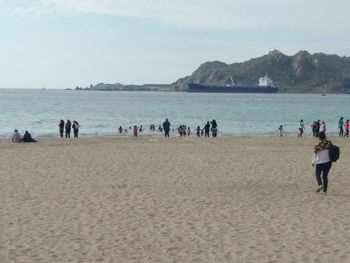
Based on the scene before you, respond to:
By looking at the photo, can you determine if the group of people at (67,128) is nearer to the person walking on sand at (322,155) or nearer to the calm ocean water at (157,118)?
the calm ocean water at (157,118)

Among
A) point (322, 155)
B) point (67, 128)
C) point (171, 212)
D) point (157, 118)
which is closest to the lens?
point (171, 212)

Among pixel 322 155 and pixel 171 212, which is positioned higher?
pixel 322 155

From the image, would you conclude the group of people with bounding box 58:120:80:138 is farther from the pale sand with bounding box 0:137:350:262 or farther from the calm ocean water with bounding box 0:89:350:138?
the pale sand with bounding box 0:137:350:262

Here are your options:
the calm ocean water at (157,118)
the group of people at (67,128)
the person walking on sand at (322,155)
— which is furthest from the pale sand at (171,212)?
the calm ocean water at (157,118)

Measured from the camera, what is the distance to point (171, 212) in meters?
11.3

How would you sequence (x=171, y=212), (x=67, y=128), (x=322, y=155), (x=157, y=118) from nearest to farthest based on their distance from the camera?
(x=171, y=212) < (x=322, y=155) < (x=67, y=128) < (x=157, y=118)

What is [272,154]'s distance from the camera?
2308cm

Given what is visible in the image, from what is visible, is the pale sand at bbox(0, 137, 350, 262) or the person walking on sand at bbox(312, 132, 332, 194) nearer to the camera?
the pale sand at bbox(0, 137, 350, 262)

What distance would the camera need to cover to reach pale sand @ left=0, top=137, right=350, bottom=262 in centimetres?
848

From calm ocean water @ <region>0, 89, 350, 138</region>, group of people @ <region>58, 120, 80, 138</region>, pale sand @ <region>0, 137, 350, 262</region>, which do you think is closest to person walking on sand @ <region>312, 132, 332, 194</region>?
pale sand @ <region>0, 137, 350, 262</region>

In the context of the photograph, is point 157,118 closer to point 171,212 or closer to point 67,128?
point 67,128

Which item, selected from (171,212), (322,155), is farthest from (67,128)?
(171,212)

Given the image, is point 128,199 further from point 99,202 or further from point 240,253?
point 240,253

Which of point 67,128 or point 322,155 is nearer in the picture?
point 322,155
